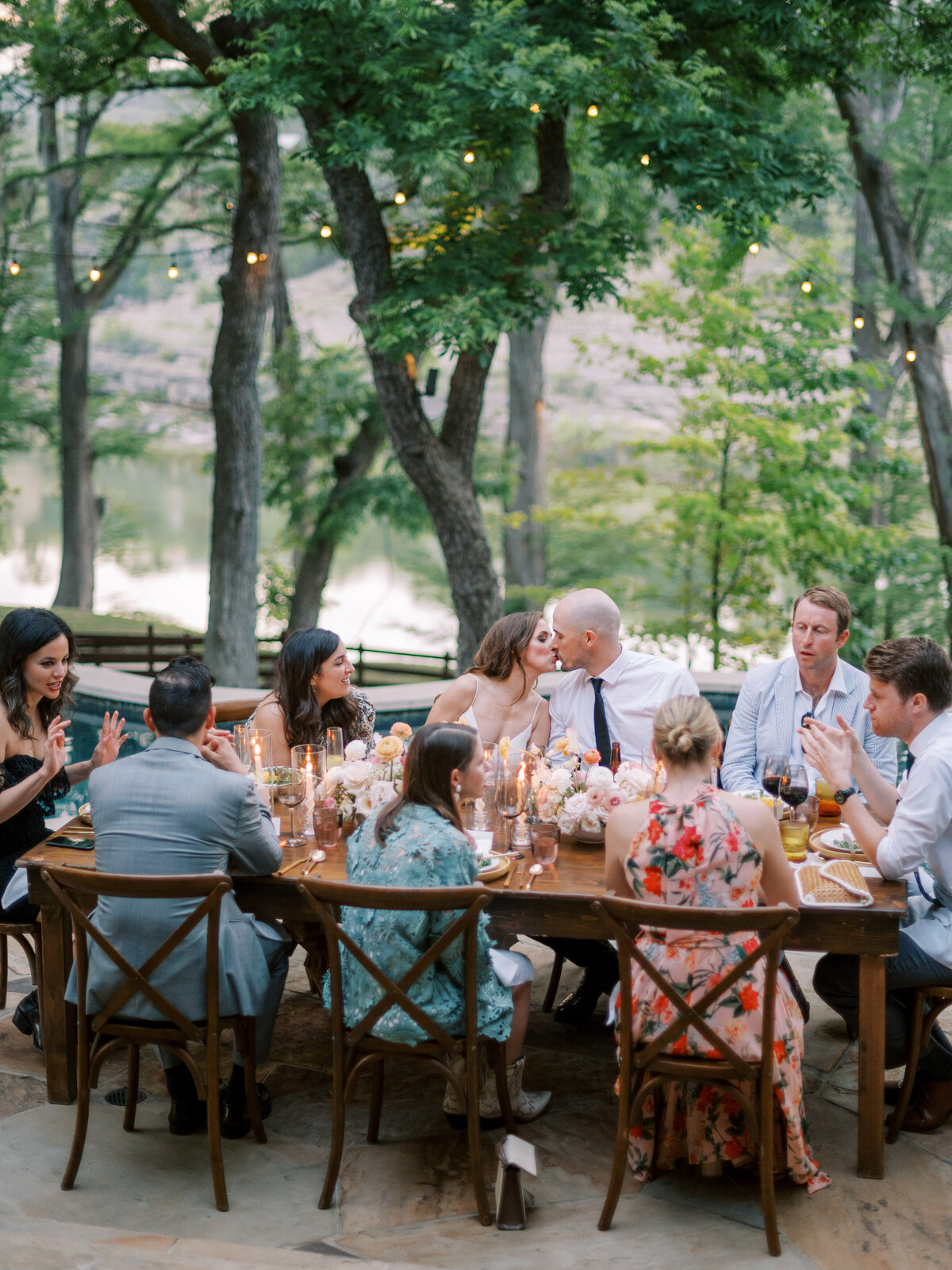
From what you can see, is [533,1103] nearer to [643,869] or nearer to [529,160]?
[643,869]

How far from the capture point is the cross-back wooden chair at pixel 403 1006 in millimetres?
2465

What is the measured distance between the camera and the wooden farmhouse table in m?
2.70

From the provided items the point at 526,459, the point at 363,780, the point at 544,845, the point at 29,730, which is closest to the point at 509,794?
the point at 544,845

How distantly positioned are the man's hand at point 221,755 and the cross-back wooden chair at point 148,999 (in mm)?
485

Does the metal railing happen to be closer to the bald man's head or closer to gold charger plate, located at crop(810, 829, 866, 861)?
the bald man's head

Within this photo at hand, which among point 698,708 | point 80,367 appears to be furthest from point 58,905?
point 80,367

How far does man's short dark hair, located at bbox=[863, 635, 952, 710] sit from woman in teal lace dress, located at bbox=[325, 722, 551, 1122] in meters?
1.18

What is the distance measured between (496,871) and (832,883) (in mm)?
877

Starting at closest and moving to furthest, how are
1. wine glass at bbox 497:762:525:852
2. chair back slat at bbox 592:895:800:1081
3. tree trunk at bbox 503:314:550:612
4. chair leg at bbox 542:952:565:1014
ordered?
1. chair back slat at bbox 592:895:800:1081
2. wine glass at bbox 497:762:525:852
3. chair leg at bbox 542:952:565:1014
4. tree trunk at bbox 503:314:550:612

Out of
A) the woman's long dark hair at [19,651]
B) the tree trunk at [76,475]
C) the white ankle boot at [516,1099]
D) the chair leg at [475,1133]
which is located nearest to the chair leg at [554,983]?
the white ankle boot at [516,1099]

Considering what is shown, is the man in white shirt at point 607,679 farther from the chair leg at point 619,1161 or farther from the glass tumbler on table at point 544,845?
the chair leg at point 619,1161

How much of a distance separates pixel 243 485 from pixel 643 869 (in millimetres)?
7905

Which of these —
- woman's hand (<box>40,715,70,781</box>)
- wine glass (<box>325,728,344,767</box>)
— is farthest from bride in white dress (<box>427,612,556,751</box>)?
woman's hand (<box>40,715,70,781</box>)

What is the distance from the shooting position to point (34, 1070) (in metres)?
3.38
